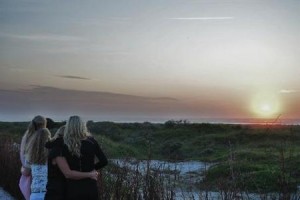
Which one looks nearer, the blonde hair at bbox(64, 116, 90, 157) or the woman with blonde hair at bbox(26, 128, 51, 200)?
the blonde hair at bbox(64, 116, 90, 157)

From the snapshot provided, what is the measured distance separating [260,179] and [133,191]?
11.2m

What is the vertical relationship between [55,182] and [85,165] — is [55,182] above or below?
below

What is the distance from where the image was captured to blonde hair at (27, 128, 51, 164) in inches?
274

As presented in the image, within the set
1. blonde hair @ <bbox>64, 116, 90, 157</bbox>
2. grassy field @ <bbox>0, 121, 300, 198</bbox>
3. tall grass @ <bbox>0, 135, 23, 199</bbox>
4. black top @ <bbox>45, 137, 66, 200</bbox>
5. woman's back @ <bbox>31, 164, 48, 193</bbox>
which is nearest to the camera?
blonde hair @ <bbox>64, 116, 90, 157</bbox>

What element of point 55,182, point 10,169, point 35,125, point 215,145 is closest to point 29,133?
point 35,125

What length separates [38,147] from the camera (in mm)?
6996

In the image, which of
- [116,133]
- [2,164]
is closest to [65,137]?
[2,164]

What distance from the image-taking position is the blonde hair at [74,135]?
5.79 meters

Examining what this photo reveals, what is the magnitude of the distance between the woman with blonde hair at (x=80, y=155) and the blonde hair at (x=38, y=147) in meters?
1.17

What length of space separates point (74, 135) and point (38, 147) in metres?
1.37

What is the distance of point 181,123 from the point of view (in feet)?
169

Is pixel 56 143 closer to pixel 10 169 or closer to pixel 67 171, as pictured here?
pixel 67 171

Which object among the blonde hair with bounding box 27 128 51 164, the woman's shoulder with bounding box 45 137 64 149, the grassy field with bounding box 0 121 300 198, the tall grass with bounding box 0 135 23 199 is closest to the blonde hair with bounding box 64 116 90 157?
the woman's shoulder with bounding box 45 137 64 149

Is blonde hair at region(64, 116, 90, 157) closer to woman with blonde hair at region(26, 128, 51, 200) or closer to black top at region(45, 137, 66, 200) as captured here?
black top at region(45, 137, 66, 200)
